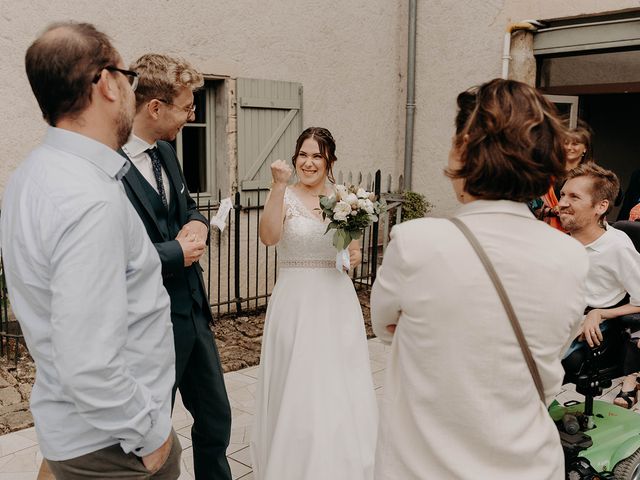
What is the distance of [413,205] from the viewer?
904 cm

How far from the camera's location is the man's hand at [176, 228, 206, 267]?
260 centimetres

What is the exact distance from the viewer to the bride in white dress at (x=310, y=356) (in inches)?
126

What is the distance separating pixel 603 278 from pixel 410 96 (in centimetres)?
615

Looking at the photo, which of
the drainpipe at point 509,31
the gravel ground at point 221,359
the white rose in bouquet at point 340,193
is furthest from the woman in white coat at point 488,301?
the drainpipe at point 509,31

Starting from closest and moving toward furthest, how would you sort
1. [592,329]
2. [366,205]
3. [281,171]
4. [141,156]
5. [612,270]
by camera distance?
[141,156], [592,329], [612,270], [281,171], [366,205]

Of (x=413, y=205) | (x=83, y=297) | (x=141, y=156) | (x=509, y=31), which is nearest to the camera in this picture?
(x=83, y=297)

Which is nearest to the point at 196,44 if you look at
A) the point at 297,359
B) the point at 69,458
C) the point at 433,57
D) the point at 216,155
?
the point at 216,155

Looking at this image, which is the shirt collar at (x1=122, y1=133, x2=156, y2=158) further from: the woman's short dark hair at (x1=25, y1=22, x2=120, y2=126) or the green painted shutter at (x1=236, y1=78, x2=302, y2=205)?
the green painted shutter at (x1=236, y1=78, x2=302, y2=205)

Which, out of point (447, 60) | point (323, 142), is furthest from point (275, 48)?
point (323, 142)

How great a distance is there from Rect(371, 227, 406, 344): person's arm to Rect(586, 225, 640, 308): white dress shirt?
77.0 inches

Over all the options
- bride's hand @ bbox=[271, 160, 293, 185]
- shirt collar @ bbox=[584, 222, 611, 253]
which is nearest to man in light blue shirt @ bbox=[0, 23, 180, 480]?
bride's hand @ bbox=[271, 160, 293, 185]

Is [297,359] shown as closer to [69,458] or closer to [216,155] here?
[69,458]

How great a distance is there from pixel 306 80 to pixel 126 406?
6.66 m

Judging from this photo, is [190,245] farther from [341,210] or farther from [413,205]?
[413,205]
